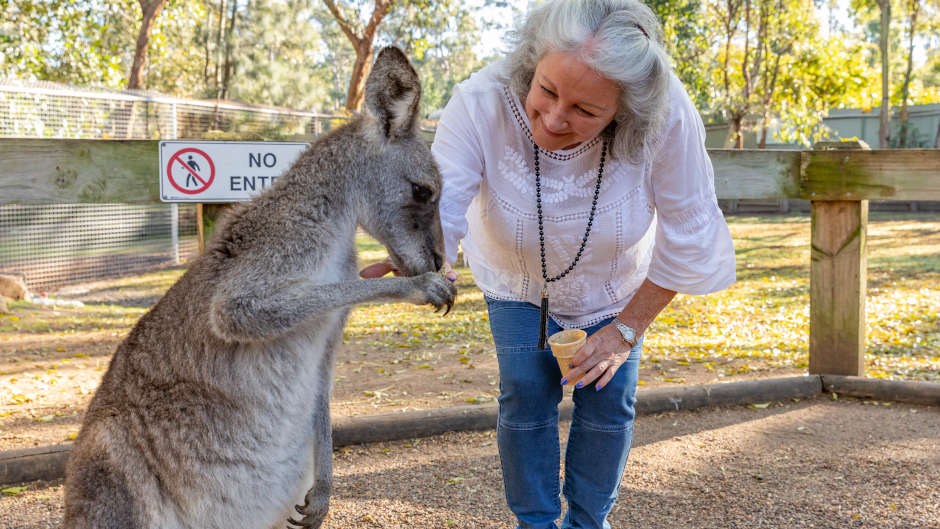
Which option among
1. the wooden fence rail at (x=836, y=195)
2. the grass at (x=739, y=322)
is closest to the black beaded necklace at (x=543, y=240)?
the grass at (x=739, y=322)

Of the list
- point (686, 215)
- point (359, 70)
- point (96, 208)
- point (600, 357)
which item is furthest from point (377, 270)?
point (359, 70)

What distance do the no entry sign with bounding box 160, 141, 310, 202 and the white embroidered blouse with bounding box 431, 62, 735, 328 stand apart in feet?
4.05

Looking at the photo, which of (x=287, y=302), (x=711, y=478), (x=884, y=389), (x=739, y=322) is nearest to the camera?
(x=287, y=302)

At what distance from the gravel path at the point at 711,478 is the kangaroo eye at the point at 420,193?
1297 millimetres

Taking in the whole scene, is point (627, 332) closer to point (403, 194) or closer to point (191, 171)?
point (403, 194)

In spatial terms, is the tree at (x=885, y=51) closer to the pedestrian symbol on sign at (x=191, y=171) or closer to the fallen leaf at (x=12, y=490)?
the pedestrian symbol on sign at (x=191, y=171)

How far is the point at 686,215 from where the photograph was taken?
233 cm

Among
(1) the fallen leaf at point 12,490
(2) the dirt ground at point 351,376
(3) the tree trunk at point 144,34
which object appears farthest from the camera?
(3) the tree trunk at point 144,34

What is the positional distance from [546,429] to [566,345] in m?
0.43

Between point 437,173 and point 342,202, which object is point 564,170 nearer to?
point 437,173

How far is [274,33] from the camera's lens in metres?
28.5

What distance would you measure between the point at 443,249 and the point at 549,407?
630 millimetres

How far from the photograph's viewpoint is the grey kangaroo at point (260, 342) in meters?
2.00

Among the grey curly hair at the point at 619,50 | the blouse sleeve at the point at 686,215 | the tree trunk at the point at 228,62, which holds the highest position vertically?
the tree trunk at the point at 228,62
